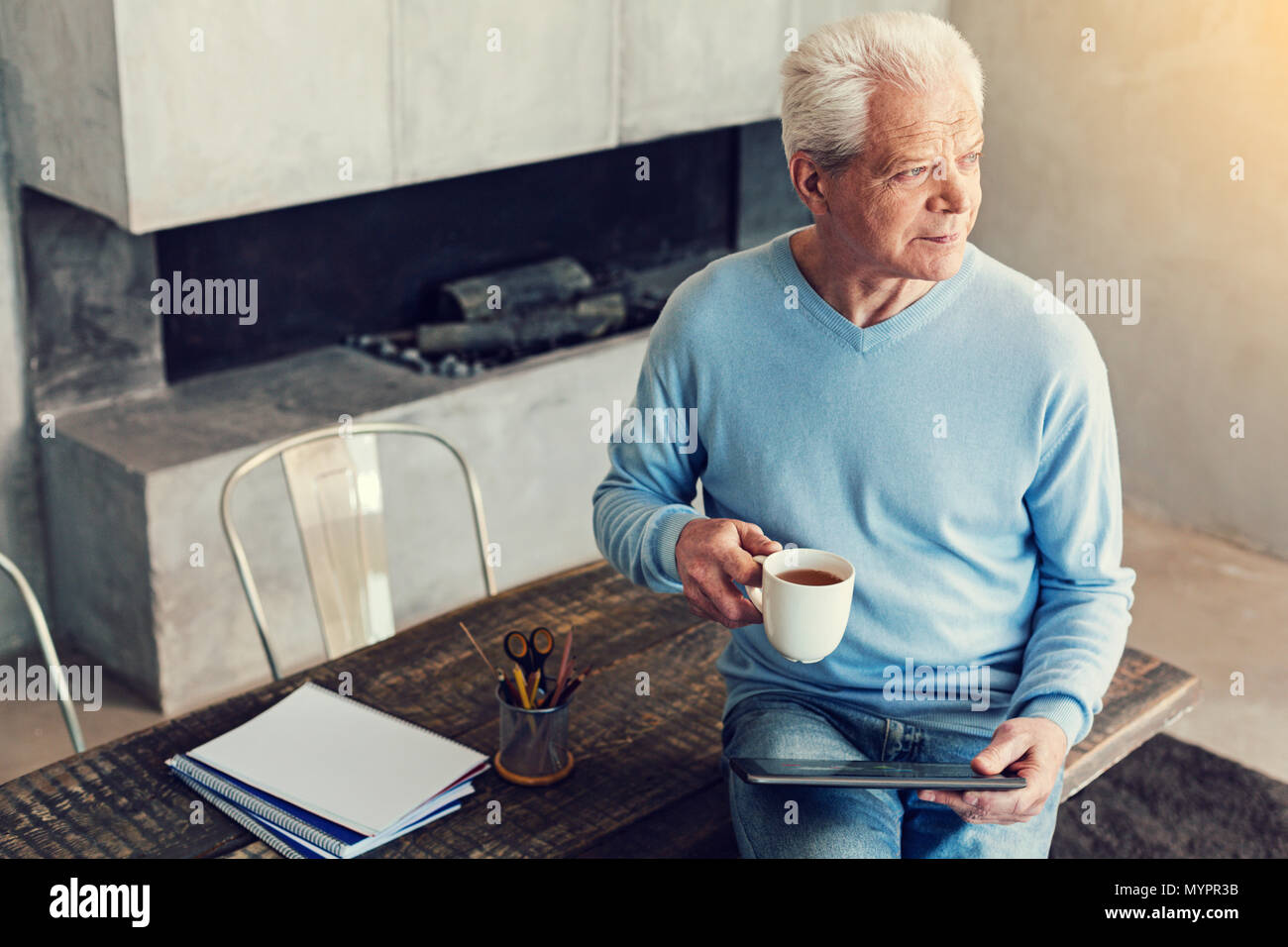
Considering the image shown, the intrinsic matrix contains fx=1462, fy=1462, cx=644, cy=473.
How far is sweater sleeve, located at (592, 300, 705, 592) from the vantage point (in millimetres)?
1739

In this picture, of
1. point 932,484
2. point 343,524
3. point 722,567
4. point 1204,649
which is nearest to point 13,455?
point 343,524

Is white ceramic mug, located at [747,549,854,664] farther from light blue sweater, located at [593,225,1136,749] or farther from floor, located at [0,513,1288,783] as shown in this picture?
floor, located at [0,513,1288,783]

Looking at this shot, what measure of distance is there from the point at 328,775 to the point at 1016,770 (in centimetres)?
75

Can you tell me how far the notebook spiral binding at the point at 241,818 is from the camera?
1522mm

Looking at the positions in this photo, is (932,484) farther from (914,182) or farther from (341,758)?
(341,758)

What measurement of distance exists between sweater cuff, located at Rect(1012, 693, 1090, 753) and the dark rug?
1.26 m

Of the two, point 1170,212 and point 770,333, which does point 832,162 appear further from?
point 1170,212

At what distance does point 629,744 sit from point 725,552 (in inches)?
12.2

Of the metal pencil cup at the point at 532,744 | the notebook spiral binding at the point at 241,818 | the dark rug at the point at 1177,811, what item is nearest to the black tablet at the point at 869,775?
the metal pencil cup at the point at 532,744

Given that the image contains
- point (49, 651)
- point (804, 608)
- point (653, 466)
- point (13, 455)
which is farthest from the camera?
point (13, 455)

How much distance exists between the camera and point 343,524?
7.59ft

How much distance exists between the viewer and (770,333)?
5.72ft

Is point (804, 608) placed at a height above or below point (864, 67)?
below
